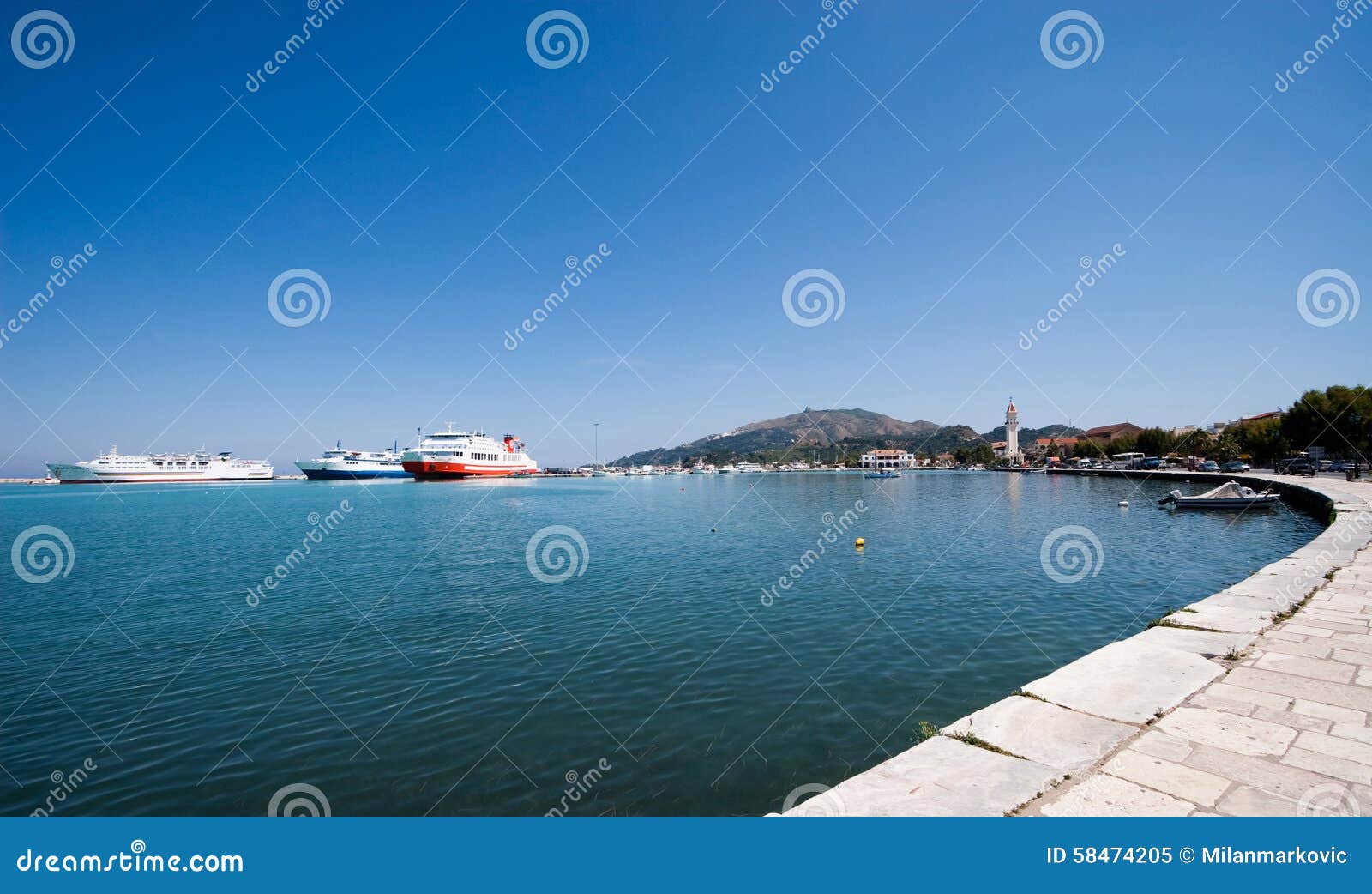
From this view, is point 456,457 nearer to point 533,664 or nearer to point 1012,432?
point 533,664

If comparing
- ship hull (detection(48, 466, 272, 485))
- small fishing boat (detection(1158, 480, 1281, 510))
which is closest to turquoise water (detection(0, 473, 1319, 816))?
small fishing boat (detection(1158, 480, 1281, 510))

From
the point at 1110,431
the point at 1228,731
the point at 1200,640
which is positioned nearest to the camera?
the point at 1228,731

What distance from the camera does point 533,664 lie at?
9867 millimetres

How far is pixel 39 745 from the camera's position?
7.52m

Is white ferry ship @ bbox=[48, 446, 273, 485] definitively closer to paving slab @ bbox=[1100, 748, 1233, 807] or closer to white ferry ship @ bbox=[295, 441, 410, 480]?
white ferry ship @ bbox=[295, 441, 410, 480]

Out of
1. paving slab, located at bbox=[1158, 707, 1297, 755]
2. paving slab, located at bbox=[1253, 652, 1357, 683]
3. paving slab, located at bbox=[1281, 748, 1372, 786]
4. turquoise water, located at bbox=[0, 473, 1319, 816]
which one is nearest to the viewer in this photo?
paving slab, located at bbox=[1281, 748, 1372, 786]

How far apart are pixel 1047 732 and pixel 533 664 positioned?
7.75 meters

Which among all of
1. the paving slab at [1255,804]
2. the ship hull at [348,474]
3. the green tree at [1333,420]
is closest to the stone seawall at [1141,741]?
the paving slab at [1255,804]

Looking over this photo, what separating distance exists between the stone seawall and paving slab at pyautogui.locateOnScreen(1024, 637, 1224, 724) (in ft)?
0.06

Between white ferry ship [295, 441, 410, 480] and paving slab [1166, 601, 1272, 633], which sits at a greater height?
white ferry ship [295, 441, 410, 480]

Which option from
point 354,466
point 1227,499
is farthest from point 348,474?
point 1227,499

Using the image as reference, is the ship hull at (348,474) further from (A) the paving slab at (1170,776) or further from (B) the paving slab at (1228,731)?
(A) the paving slab at (1170,776)

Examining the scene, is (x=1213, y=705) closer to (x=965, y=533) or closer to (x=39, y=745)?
(x=39, y=745)

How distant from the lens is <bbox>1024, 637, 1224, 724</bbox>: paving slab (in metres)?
5.18
